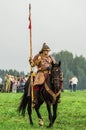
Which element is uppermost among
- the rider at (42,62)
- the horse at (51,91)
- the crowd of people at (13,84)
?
the crowd of people at (13,84)

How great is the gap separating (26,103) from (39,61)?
6.81ft

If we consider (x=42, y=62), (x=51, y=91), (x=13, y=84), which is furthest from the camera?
(x=13, y=84)

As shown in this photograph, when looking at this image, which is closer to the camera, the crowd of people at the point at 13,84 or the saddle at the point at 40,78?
the saddle at the point at 40,78

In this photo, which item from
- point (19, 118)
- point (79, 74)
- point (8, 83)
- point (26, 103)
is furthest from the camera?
point (79, 74)

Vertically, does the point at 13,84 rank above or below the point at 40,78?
above

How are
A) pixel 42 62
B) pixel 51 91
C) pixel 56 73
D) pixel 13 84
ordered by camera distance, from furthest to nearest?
pixel 13 84 < pixel 42 62 < pixel 51 91 < pixel 56 73

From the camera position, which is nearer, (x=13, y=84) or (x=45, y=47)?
(x=45, y=47)

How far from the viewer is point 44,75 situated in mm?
19422

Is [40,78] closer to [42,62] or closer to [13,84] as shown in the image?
[42,62]

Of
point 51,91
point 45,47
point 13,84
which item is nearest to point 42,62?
point 45,47

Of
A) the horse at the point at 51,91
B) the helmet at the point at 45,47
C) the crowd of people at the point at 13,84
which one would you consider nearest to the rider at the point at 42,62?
the helmet at the point at 45,47

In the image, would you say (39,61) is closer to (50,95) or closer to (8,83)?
(50,95)

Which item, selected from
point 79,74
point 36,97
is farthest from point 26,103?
point 79,74

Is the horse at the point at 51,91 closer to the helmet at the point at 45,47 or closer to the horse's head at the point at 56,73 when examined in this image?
the horse's head at the point at 56,73
